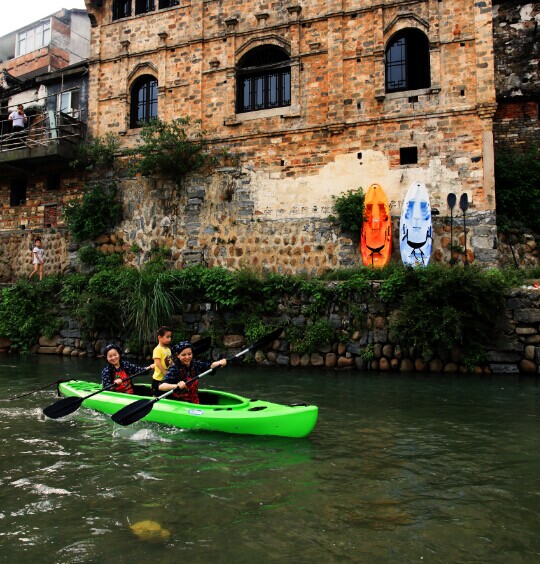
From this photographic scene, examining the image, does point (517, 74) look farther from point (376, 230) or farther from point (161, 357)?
point (161, 357)

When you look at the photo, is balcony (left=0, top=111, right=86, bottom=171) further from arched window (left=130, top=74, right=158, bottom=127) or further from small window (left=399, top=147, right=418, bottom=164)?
small window (left=399, top=147, right=418, bottom=164)

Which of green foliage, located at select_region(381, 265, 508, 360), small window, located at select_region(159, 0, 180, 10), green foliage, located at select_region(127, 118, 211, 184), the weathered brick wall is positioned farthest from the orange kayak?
small window, located at select_region(159, 0, 180, 10)

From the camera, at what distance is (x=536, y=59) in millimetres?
15297

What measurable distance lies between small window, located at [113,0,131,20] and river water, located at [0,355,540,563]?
13.7 meters

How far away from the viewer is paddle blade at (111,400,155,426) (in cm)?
560

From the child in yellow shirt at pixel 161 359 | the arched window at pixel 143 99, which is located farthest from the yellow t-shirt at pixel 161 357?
the arched window at pixel 143 99

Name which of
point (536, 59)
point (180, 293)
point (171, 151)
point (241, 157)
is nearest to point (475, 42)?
point (536, 59)

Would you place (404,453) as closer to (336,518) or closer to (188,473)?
(336,518)

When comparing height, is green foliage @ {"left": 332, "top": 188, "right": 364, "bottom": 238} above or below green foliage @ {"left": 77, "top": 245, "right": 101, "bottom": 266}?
above

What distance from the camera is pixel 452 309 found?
9938 millimetres

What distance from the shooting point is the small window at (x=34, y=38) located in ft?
84.6

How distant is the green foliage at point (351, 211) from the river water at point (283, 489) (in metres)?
6.23

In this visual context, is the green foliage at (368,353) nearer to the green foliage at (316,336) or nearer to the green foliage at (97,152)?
the green foliage at (316,336)

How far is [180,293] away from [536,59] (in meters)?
12.4
